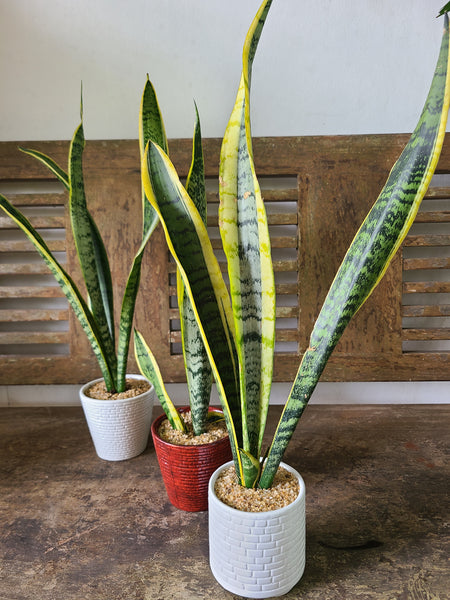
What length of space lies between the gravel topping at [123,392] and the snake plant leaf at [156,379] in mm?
79

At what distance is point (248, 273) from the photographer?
0.54 meters

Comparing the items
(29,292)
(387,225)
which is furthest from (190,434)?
(29,292)

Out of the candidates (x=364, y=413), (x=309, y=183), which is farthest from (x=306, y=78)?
(x=364, y=413)

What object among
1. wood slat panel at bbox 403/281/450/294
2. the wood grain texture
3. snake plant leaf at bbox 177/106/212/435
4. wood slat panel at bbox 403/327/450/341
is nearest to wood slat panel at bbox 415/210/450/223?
the wood grain texture

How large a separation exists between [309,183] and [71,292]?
617mm

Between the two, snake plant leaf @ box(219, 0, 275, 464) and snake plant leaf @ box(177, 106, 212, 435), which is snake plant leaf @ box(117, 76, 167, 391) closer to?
snake plant leaf @ box(177, 106, 212, 435)

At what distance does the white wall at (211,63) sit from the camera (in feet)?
3.40

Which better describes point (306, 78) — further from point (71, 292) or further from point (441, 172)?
point (71, 292)

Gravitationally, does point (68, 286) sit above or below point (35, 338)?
above

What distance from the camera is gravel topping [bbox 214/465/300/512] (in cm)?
54

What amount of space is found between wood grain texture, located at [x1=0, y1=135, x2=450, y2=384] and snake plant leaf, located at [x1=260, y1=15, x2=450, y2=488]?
588mm

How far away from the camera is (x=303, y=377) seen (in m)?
Answer: 0.51

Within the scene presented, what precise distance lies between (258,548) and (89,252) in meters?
0.61

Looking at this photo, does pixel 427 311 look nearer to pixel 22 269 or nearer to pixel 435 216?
pixel 435 216
